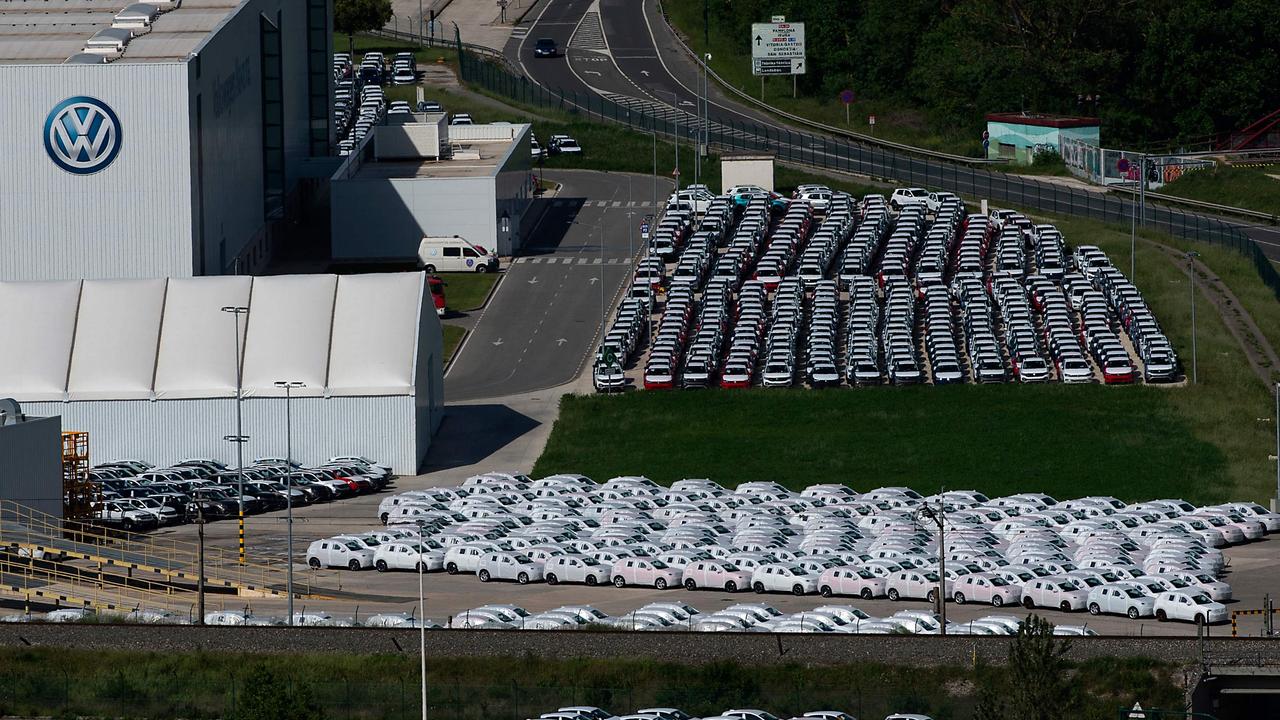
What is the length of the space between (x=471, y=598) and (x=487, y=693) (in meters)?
14.5

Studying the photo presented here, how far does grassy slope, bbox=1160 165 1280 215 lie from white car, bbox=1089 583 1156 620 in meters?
74.3

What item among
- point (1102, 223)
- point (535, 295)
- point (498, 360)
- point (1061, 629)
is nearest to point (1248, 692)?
point (1061, 629)

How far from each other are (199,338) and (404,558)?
24660 millimetres

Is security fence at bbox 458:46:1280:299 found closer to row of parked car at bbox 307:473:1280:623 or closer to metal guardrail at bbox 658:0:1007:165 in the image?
metal guardrail at bbox 658:0:1007:165

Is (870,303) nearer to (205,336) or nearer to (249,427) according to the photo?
(249,427)

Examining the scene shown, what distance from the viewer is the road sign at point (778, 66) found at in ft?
553

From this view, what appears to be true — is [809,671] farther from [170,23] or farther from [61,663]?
[170,23]

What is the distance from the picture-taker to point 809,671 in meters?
65.3

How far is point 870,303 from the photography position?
11988 centimetres

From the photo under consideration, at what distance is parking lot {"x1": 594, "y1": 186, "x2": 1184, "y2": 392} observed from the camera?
111m

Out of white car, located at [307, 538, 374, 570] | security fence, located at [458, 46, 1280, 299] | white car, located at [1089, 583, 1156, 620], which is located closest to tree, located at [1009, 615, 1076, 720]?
white car, located at [1089, 583, 1156, 620]

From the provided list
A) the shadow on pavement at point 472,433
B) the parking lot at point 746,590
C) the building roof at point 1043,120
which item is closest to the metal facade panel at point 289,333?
the shadow on pavement at point 472,433

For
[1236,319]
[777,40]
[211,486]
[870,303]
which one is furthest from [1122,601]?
[777,40]

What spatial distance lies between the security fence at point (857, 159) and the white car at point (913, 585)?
2140 inches
